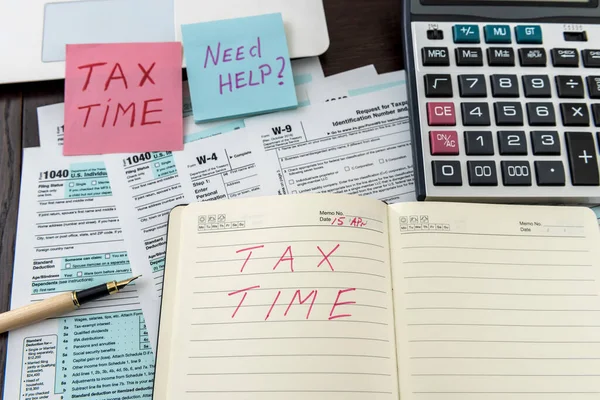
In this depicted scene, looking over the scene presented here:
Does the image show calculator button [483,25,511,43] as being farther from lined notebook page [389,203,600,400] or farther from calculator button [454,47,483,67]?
lined notebook page [389,203,600,400]

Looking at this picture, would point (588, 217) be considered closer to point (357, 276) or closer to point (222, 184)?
point (357, 276)

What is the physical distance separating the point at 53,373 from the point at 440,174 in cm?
35

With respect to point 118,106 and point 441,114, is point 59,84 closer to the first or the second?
point 118,106

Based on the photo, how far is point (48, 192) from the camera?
1.43 ft

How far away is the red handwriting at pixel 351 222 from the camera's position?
38 cm

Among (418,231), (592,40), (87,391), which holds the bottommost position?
(87,391)

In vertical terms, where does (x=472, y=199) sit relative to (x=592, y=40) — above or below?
below

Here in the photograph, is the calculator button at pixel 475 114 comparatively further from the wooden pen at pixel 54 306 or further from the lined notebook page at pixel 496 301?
the wooden pen at pixel 54 306

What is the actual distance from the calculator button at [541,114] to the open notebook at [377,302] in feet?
0.24

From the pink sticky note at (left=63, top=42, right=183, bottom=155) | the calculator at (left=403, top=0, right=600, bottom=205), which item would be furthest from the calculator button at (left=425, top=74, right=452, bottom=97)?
the pink sticky note at (left=63, top=42, right=183, bottom=155)

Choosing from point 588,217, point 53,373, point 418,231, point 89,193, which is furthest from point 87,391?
point 588,217

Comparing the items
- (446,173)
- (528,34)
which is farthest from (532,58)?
(446,173)

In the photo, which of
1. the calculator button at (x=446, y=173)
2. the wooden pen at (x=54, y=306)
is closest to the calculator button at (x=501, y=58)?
the calculator button at (x=446, y=173)

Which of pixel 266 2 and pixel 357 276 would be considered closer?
pixel 357 276
